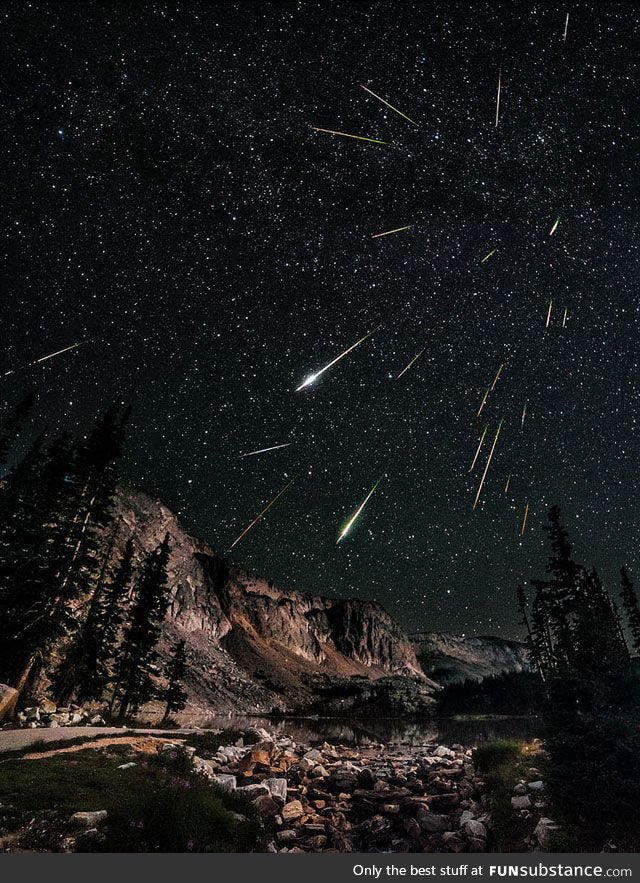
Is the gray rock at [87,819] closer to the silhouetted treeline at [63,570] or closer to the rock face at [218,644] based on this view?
the silhouetted treeline at [63,570]

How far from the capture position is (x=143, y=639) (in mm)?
40188

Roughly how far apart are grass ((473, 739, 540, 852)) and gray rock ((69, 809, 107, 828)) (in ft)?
26.3

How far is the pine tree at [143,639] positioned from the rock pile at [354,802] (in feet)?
86.1

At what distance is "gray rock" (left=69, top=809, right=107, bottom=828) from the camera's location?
7346 millimetres

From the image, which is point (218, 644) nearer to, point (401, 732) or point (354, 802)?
point (401, 732)

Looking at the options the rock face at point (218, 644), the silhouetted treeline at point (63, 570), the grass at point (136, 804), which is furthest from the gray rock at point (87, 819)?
the rock face at point (218, 644)

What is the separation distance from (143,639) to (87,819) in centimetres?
3699

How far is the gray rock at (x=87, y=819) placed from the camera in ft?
24.1

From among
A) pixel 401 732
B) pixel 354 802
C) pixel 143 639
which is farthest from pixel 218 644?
pixel 354 802

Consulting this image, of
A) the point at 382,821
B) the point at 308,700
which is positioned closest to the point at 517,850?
the point at 382,821

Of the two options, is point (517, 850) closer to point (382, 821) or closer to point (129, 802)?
point (382, 821)

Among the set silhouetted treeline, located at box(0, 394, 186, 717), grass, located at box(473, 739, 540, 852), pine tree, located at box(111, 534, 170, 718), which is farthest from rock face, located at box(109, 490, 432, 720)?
grass, located at box(473, 739, 540, 852)

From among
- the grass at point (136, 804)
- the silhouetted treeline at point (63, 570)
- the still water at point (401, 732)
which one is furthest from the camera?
the still water at point (401, 732)
